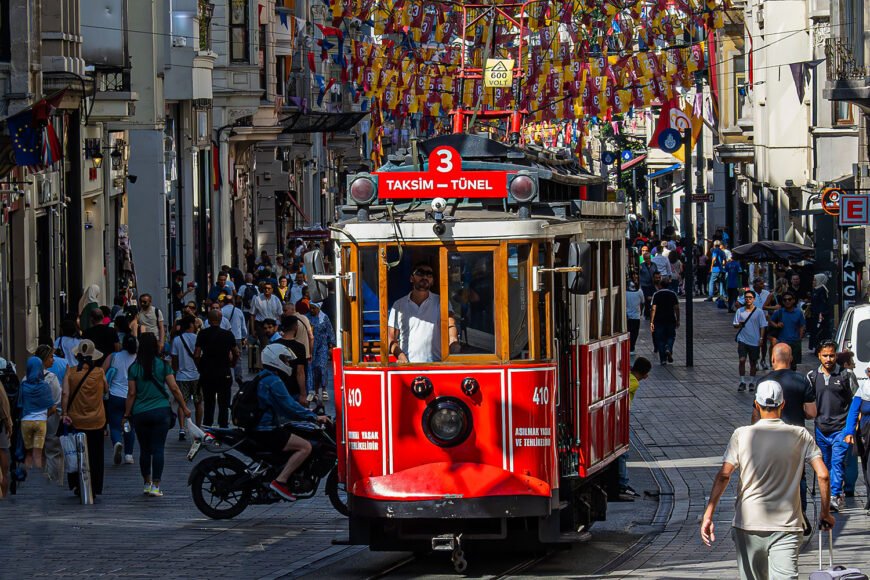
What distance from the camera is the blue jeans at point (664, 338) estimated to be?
32156 mm

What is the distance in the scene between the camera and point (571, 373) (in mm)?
13711

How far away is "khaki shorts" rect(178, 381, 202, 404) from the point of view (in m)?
22.9

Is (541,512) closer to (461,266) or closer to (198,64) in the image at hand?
(461,266)

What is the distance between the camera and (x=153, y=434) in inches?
697

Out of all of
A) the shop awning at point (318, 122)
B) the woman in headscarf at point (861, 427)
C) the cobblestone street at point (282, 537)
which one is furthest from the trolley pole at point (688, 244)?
the shop awning at point (318, 122)

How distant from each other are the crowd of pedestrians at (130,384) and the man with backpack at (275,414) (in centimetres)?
176

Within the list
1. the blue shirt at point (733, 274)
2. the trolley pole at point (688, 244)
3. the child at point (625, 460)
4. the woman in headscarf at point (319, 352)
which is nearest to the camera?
the child at point (625, 460)

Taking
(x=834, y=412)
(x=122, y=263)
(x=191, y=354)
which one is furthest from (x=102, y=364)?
(x=122, y=263)

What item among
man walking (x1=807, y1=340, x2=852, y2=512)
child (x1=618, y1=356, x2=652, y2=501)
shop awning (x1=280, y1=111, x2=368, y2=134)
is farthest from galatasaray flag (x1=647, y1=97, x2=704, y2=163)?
Answer: man walking (x1=807, y1=340, x2=852, y2=512)

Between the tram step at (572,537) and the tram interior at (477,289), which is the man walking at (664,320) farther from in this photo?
the tram interior at (477,289)

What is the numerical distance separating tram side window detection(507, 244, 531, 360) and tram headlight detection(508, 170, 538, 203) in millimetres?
402

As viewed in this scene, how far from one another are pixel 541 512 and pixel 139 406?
5.95 meters

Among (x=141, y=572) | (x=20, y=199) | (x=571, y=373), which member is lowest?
(x=141, y=572)

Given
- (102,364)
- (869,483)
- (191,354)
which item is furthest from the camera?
(191,354)
